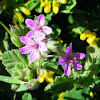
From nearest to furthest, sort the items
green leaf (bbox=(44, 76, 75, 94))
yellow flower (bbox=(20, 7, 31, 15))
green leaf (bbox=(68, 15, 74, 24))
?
green leaf (bbox=(44, 76, 75, 94)), yellow flower (bbox=(20, 7, 31, 15)), green leaf (bbox=(68, 15, 74, 24))

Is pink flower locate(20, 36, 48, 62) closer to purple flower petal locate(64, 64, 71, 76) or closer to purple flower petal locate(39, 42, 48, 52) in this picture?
purple flower petal locate(39, 42, 48, 52)

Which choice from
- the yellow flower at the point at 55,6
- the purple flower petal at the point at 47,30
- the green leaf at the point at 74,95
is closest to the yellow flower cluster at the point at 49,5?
the yellow flower at the point at 55,6

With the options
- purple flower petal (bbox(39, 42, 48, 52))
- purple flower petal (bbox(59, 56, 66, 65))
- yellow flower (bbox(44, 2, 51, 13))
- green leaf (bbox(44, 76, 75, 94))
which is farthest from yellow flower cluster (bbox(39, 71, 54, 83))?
yellow flower (bbox(44, 2, 51, 13))

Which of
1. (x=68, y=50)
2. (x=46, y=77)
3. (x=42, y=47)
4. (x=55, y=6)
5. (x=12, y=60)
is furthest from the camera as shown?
(x=46, y=77)

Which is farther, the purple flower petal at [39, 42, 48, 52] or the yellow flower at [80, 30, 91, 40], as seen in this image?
the yellow flower at [80, 30, 91, 40]

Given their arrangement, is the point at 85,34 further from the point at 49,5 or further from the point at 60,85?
the point at 60,85

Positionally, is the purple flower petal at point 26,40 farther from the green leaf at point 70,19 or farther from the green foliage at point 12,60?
the green leaf at point 70,19

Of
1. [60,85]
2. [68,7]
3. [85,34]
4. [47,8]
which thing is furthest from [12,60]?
[85,34]
